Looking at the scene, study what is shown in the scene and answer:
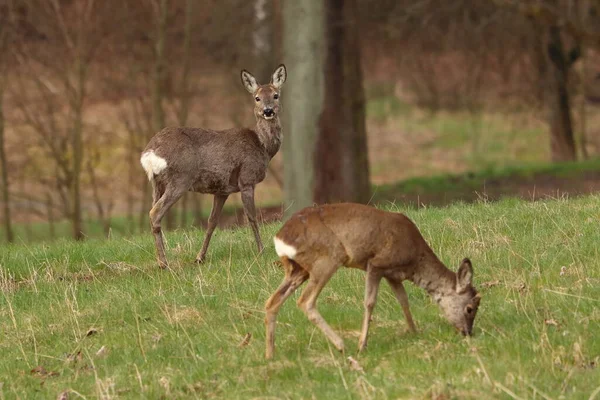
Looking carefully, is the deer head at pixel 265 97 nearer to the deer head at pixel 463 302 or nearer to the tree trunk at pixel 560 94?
the deer head at pixel 463 302

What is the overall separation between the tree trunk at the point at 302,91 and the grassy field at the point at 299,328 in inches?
288

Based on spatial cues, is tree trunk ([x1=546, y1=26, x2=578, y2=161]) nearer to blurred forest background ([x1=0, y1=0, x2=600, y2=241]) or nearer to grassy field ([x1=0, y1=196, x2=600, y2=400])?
blurred forest background ([x1=0, y1=0, x2=600, y2=241])

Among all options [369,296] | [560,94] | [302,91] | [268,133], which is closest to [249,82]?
[268,133]

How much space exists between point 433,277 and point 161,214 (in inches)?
148

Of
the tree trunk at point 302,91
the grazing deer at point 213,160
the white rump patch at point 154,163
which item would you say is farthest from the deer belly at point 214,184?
the tree trunk at point 302,91

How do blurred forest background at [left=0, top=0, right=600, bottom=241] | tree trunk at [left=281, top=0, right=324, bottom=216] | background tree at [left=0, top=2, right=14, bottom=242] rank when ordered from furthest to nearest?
1. background tree at [left=0, top=2, right=14, bottom=242]
2. blurred forest background at [left=0, top=0, right=600, bottom=241]
3. tree trunk at [left=281, top=0, right=324, bottom=216]

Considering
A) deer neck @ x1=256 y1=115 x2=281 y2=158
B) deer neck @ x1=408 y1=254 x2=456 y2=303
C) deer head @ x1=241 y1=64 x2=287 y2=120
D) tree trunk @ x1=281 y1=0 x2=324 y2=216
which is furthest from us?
tree trunk @ x1=281 y1=0 x2=324 y2=216

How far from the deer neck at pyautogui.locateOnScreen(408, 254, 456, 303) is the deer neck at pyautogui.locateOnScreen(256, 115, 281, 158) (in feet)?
13.5

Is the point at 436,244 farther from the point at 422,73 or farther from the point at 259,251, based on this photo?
the point at 422,73

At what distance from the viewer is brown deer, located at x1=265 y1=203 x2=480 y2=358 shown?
20.7 feet

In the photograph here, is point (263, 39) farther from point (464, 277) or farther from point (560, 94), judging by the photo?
point (464, 277)

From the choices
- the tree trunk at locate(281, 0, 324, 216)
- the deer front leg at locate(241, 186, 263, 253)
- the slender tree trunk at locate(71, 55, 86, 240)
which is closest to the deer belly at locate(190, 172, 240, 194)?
the deer front leg at locate(241, 186, 263, 253)

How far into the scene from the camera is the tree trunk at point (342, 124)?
1700 centimetres

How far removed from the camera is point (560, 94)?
23031mm
